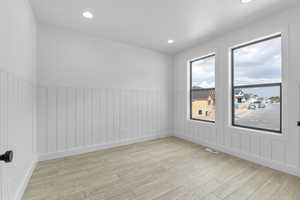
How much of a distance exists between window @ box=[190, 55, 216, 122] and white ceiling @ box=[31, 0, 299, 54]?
2.65 feet

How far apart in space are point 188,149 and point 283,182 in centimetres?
169

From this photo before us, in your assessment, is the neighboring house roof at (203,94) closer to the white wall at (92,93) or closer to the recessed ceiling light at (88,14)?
the white wall at (92,93)

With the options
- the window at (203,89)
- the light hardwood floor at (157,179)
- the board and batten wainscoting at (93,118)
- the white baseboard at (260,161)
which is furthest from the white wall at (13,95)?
the window at (203,89)

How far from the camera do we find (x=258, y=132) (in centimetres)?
259

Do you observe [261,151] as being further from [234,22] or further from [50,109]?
[50,109]

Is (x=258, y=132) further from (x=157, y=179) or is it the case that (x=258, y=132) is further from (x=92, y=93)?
(x=92, y=93)

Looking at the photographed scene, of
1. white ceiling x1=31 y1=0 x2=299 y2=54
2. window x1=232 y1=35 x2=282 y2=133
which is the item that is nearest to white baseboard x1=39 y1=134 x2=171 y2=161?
window x1=232 y1=35 x2=282 y2=133

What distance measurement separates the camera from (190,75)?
13.8 feet

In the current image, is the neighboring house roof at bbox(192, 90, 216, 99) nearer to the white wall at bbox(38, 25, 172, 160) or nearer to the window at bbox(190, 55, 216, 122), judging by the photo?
the window at bbox(190, 55, 216, 122)

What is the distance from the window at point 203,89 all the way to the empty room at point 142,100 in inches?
A: 1.3

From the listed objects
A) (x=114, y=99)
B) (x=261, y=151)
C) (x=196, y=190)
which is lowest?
(x=196, y=190)

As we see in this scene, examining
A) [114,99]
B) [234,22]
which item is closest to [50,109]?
[114,99]

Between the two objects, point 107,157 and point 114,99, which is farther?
point 114,99

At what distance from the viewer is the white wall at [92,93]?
2727 millimetres
